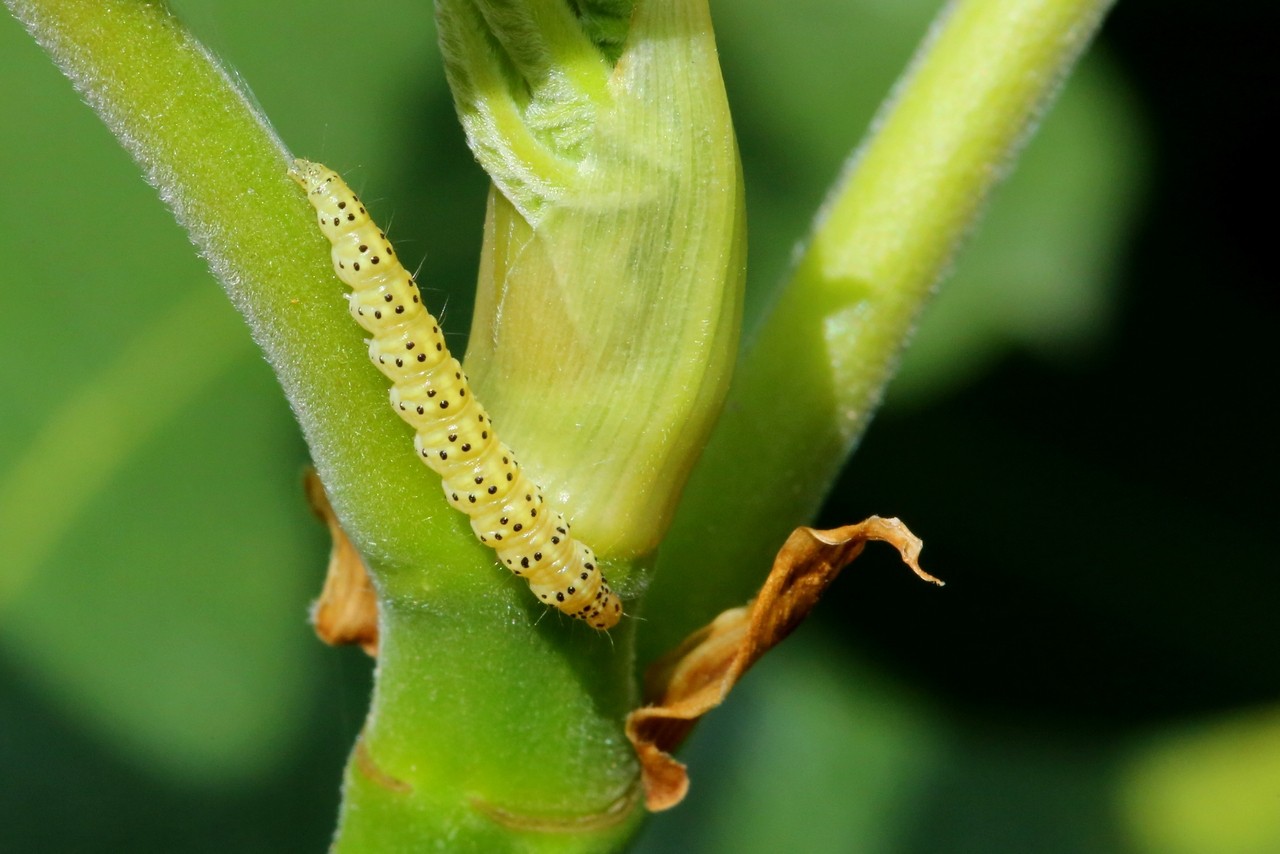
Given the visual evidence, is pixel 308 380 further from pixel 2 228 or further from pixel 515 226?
pixel 2 228

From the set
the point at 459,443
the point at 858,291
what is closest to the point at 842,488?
the point at 858,291

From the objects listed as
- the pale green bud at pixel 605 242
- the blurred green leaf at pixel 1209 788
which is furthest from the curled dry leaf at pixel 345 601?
the blurred green leaf at pixel 1209 788

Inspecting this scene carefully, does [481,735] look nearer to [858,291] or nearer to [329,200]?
[329,200]

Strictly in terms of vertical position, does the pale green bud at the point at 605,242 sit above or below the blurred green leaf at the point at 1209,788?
above

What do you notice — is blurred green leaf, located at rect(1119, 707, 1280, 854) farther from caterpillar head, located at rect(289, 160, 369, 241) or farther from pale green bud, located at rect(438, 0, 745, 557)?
caterpillar head, located at rect(289, 160, 369, 241)

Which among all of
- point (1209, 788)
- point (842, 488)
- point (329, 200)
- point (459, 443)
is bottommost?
point (1209, 788)

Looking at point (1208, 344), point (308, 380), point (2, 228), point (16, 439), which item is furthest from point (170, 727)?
point (1208, 344)

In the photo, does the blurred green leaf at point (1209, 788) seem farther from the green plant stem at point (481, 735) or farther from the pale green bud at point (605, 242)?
the pale green bud at point (605, 242)

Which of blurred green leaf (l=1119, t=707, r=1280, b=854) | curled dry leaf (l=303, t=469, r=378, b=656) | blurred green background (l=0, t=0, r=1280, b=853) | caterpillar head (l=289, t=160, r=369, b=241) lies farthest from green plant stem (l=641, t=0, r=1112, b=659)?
blurred green leaf (l=1119, t=707, r=1280, b=854)
